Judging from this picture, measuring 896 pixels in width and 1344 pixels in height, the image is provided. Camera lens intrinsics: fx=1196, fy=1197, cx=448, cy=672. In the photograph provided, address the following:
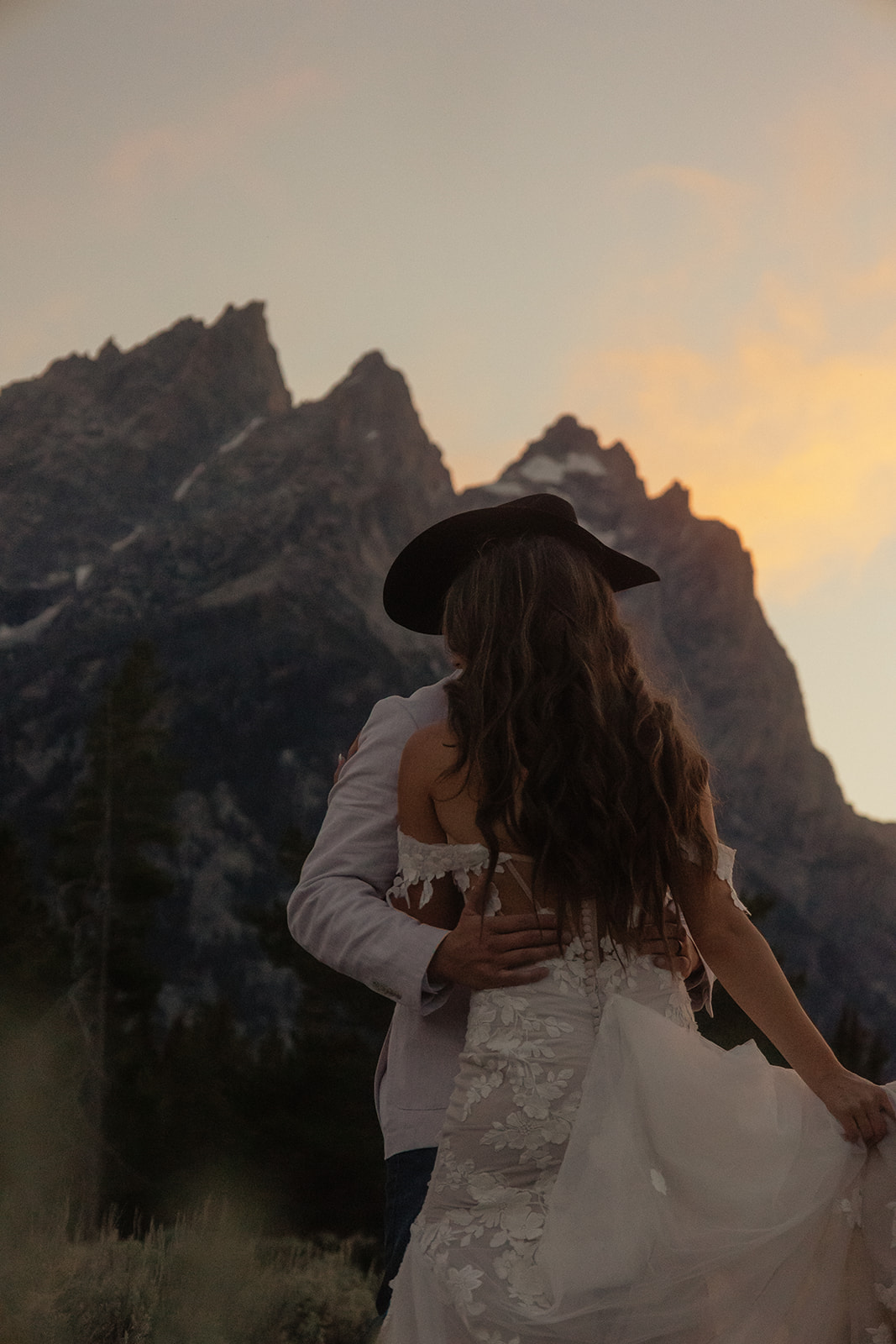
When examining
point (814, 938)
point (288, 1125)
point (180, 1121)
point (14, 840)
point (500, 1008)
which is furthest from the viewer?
point (814, 938)

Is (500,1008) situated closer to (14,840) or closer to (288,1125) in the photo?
(288,1125)

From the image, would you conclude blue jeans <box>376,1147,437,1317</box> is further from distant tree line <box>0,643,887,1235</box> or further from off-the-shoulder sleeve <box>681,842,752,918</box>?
distant tree line <box>0,643,887,1235</box>

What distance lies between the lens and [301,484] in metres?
149

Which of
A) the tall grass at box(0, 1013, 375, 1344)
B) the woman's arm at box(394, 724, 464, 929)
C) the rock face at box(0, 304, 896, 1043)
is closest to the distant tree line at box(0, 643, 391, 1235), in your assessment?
the tall grass at box(0, 1013, 375, 1344)

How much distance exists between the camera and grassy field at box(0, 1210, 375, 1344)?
6.78 meters

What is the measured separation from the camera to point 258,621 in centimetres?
12488

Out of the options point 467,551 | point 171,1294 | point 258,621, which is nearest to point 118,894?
point 171,1294

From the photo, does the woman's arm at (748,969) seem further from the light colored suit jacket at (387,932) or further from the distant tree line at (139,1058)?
the distant tree line at (139,1058)

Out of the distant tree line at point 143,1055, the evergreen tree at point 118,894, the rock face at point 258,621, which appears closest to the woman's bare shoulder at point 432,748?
the distant tree line at point 143,1055

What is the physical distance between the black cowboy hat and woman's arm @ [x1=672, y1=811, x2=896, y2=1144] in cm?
86

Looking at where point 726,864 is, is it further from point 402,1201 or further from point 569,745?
point 402,1201

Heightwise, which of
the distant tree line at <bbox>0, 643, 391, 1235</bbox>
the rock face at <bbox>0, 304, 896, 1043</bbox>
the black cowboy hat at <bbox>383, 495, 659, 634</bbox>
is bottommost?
the distant tree line at <bbox>0, 643, 391, 1235</bbox>

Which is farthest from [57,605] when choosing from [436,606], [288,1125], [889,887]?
[436,606]

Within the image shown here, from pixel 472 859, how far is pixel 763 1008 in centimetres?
80
